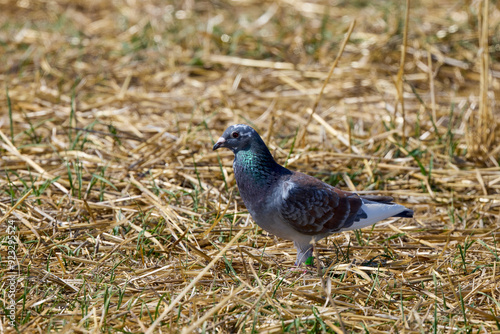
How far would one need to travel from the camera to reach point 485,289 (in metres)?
3.19

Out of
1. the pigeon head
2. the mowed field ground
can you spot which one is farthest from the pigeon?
the mowed field ground

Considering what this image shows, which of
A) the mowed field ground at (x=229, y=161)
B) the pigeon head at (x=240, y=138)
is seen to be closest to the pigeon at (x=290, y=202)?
the pigeon head at (x=240, y=138)

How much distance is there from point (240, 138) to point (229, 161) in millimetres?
1397

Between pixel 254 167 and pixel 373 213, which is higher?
pixel 254 167

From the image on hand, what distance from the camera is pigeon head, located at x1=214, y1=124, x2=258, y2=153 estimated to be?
3.45 metres

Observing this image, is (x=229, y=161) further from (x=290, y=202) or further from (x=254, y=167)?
(x=290, y=202)

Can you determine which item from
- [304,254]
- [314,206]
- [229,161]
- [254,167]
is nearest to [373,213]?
[314,206]

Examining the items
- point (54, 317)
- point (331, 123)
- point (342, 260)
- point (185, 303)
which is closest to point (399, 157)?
point (331, 123)

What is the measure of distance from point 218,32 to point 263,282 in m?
4.67

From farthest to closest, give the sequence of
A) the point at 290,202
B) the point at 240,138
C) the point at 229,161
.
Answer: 1. the point at 229,161
2. the point at 240,138
3. the point at 290,202

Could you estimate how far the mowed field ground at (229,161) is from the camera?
3023 millimetres

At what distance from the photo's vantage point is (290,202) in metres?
3.33

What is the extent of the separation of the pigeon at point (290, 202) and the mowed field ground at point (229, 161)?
0.25m

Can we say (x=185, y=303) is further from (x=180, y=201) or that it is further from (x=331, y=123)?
(x=331, y=123)
